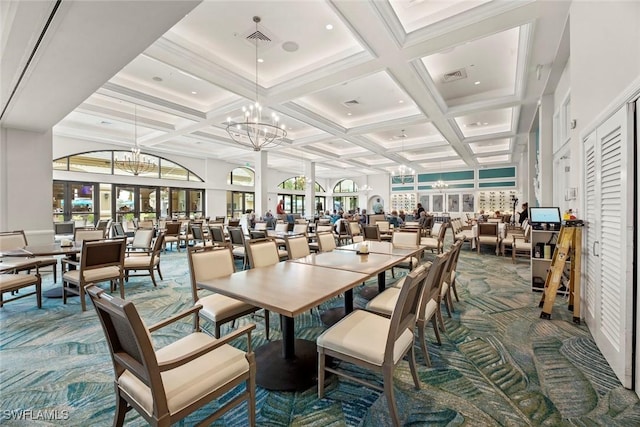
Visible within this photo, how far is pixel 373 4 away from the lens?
3.29 m

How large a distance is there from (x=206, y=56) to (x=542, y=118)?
6753mm

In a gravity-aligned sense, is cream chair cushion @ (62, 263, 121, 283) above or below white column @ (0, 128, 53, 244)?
below

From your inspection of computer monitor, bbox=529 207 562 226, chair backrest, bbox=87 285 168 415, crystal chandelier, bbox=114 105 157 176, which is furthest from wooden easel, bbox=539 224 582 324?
crystal chandelier, bbox=114 105 157 176

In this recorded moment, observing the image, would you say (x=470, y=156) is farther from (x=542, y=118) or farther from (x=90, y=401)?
(x=90, y=401)

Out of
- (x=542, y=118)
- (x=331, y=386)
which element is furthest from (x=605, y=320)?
(x=542, y=118)

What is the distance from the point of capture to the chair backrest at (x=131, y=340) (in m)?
1.14

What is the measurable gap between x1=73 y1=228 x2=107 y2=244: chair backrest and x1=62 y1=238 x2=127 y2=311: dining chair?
1357 millimetres

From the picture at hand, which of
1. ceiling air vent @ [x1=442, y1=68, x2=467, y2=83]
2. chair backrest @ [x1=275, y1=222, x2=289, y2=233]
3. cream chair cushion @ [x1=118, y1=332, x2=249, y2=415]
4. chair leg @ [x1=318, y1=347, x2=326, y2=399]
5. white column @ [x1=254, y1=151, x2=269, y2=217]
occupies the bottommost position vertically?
chair leg @ [x1=318, y1=347, x2=326, y2=399]

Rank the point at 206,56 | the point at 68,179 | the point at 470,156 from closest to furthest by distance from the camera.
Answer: the point at 206,56 < the point at 68,179 < the point at 470,156

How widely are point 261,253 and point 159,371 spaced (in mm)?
2058

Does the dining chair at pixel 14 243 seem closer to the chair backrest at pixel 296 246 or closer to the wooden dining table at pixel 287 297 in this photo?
the chair backrest at pixel 296 246

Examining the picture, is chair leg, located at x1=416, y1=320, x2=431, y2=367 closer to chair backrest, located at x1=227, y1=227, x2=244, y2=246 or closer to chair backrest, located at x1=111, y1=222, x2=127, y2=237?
chair backrest, located at x1=227, y1=227, x2=244, y2=246

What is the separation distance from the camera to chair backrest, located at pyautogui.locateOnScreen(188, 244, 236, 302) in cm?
249

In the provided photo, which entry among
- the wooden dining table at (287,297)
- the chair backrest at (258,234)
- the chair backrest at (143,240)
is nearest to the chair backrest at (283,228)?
→ the chair backrest at (258,234)
